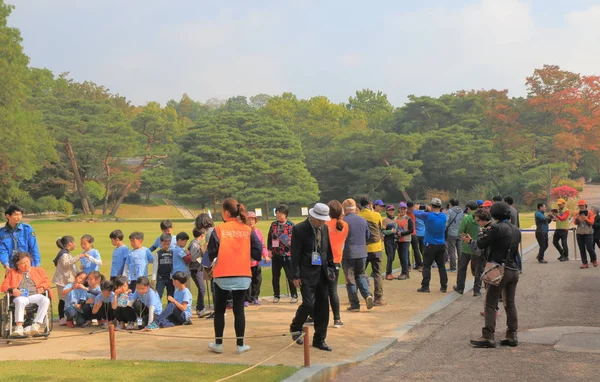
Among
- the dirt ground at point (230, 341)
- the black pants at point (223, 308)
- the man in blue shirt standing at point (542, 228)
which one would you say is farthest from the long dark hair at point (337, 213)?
the man in blue shirt standing at point (542, 228)

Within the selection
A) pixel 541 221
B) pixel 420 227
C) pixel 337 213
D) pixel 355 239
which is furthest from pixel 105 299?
pixel 541 221

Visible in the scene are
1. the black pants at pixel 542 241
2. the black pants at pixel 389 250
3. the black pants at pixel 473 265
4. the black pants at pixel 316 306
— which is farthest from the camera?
the black pants at pixel 542 241

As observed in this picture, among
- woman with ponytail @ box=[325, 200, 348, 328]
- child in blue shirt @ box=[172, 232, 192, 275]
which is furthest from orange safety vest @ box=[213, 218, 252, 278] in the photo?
child in blue shirt @ box=[172, 232, 192, 275]

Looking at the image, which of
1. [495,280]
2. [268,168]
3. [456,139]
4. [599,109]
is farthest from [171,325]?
[599,109]

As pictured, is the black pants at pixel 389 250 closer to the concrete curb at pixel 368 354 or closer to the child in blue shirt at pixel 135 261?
the concrete curb at pixel 368 354

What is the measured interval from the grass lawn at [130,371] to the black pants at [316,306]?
999mm

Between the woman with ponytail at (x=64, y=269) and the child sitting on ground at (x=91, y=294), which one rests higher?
the woman with ponytail at (x=64, y=269)

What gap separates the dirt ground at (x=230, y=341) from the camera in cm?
698

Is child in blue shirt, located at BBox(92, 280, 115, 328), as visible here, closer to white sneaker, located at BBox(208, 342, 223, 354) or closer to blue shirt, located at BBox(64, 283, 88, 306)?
blue shirt, located at BBox(64, 283, 88, 306)

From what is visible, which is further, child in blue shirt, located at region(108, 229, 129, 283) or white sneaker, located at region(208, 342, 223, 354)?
child in blue shirt, located at region(108, 229, 129, 283)

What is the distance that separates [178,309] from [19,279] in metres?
2.12

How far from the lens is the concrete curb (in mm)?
6121

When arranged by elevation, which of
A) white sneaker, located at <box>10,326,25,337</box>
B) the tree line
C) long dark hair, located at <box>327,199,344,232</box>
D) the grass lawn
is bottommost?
the grass lawn

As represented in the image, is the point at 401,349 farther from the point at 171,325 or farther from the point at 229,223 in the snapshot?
the point at 171,325
